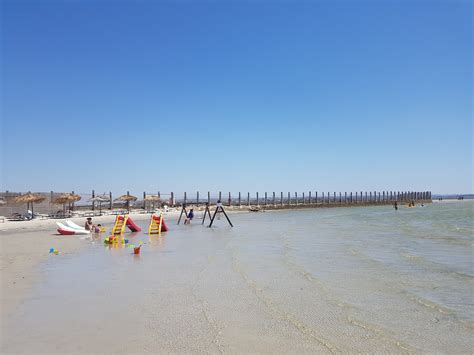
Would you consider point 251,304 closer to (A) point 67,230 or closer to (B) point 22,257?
(B) point 22,257

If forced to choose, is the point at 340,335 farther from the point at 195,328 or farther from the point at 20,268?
the point at 20,268

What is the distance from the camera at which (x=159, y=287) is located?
9.02 meters

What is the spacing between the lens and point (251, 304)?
7.62m

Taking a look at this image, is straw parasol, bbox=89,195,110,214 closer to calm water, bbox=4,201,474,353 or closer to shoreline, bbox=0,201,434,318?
shoreline, bbox=0,201,434,318

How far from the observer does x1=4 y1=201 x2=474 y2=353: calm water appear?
18.6ft

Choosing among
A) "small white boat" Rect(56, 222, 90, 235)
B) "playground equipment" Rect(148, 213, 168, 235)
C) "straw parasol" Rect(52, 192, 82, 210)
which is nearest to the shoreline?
"small white boat" Rect(56, 222, 90, 235)

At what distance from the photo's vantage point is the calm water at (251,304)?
18.6 ft

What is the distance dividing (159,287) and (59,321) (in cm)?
283

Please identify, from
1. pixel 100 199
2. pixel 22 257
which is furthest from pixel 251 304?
pixel 100 199

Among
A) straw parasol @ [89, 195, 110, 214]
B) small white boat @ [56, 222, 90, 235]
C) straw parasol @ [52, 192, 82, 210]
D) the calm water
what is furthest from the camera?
straw parasol @ [89, 195, 110, 214]

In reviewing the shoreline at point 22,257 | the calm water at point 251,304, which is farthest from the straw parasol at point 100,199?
the calm water at point 251,304

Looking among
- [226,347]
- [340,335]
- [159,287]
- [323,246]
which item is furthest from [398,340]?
[323,246]

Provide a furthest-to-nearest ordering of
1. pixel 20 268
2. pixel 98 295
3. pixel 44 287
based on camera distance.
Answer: pixel 20 268
pixel 44 287
pixel 98 295

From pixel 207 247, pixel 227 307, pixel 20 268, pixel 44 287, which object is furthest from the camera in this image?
pixel 207 247
